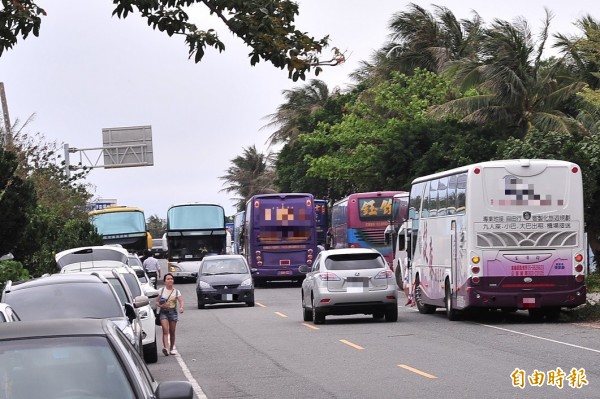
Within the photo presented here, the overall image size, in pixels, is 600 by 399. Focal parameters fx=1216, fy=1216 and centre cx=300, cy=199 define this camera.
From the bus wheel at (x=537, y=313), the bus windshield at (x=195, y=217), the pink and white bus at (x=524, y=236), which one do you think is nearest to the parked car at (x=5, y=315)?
the pink and white bus at (x=524, y=236)

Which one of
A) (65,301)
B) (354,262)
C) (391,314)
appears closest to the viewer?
(65,301)

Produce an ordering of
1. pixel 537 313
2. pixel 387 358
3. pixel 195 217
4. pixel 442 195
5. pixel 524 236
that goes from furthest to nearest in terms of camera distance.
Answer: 1. pixel 195 217
2. pixel 442 195
3. pixel 537 313
4. pixel 524 236
5. pixel 387 358

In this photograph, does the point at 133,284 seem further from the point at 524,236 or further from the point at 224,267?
the point at 224,267

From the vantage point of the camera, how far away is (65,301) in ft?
51.7

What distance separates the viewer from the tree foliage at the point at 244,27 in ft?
40.0

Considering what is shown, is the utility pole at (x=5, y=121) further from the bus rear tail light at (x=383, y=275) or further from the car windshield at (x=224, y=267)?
the bus rear tail light at (x=383, y=275)

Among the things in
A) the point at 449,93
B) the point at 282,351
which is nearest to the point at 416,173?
the point at 449,93

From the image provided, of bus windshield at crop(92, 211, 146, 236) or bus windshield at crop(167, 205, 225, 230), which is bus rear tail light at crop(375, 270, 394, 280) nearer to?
bus windshield at crop(167, 205, 225, 230)

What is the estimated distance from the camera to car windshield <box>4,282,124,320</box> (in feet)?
50.7

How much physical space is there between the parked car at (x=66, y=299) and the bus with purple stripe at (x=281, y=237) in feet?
110

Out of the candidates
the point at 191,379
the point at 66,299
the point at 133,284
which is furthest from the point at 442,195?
the point at 66,299

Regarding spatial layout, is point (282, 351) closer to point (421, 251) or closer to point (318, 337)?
point (318, 337)

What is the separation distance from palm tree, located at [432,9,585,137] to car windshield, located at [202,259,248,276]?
16979 mm

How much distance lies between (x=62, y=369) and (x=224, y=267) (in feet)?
101
